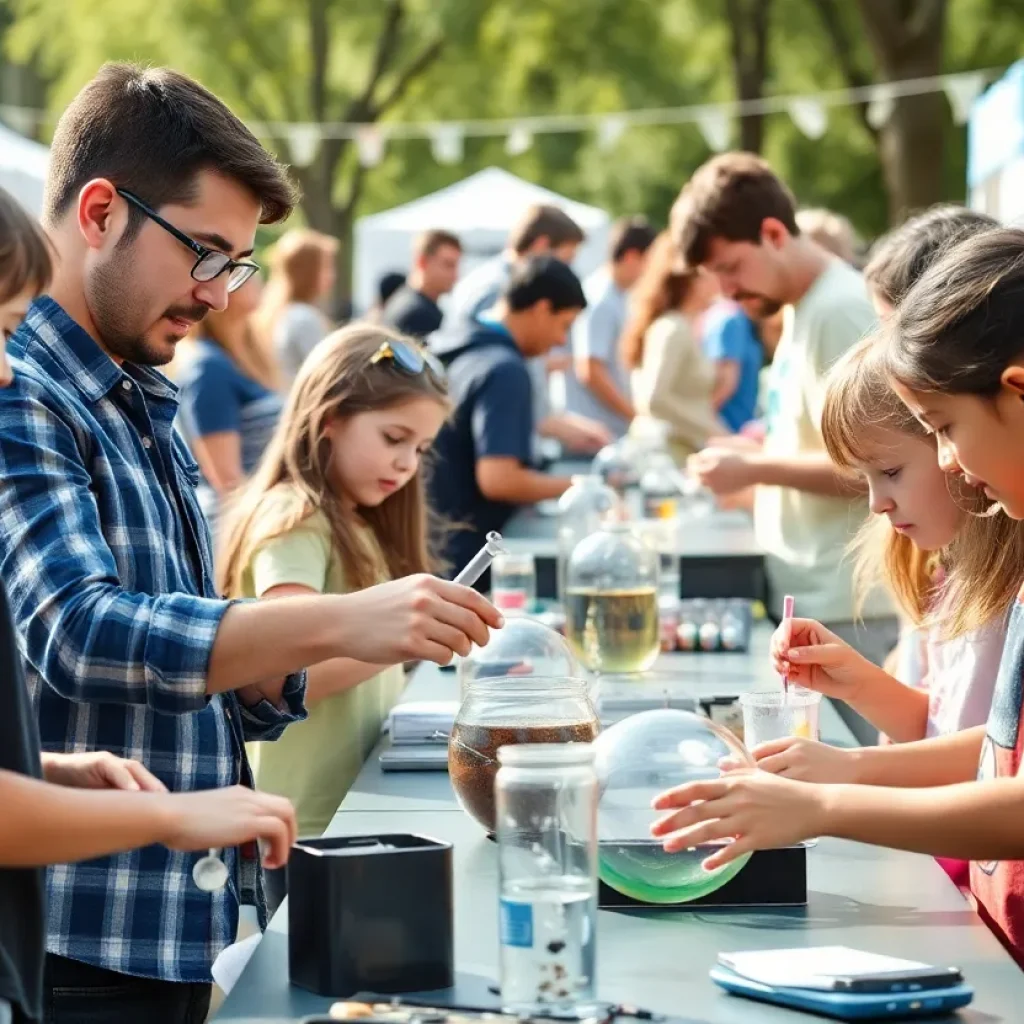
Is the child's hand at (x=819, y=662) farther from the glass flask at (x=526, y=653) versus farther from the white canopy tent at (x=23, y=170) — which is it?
the white canopy tent at (x=23, y=170)

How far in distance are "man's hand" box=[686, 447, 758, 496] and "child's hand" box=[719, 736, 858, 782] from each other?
7.70ft

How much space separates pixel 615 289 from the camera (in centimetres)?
1085

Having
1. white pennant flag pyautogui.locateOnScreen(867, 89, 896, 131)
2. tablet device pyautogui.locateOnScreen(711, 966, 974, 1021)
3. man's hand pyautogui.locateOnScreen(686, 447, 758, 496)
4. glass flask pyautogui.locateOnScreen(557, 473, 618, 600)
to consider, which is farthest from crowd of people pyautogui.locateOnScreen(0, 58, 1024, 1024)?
white pennant flag pyautogui.locateOnScreen(867, 89, 896, 131)

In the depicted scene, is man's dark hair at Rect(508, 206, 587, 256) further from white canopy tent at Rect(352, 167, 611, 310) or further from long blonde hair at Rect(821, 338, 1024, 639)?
white canopy tent at Rect(352, 167, 611, 310)

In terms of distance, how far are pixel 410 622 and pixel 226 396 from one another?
4.96 meters

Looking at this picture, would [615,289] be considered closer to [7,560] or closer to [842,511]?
[842,511]

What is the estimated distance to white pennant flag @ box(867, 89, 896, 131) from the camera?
1530 cm

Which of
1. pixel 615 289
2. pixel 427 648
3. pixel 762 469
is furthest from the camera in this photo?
pixel 615 289

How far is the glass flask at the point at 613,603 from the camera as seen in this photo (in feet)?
13.3

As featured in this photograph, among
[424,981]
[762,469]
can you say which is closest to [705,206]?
[762,469]

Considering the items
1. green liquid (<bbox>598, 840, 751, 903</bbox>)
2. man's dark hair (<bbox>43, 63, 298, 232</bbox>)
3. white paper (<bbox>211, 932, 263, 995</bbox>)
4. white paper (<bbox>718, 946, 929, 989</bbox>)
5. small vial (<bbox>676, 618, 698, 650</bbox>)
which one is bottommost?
white paper (<bbox>211, 932, 263, 995</bbox>)

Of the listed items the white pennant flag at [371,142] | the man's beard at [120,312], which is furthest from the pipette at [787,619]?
the white pennant flag at [371,142]

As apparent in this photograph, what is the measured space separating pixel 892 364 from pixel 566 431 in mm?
6348

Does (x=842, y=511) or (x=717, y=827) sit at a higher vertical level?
(x=842, y=511)
